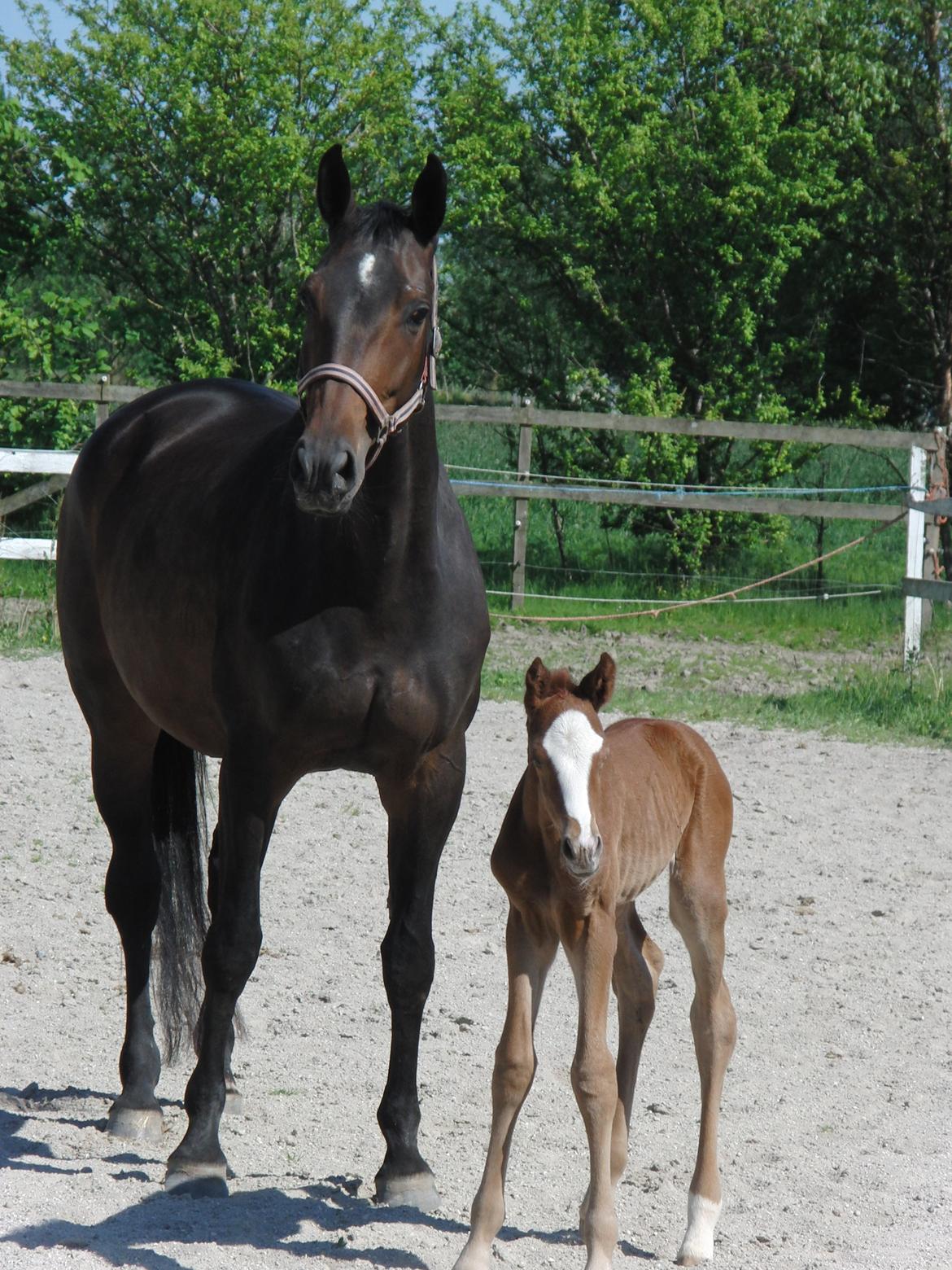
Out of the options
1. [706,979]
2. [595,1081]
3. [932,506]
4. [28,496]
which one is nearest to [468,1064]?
[706,979]

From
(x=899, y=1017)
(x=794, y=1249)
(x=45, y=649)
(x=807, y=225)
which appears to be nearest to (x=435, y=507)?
(x=794, y=1249)

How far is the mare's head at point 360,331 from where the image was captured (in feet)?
8.70

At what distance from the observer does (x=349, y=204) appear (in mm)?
3035

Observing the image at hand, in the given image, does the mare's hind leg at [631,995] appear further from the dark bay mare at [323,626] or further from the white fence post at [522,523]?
the white fence post at [522,523]

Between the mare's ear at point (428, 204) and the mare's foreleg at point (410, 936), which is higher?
the mare's ear at point (428, 204)

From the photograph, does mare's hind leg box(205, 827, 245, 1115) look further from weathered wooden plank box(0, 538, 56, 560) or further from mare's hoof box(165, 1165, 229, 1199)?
weathered wooden plank box(0, 538, 56, 560)

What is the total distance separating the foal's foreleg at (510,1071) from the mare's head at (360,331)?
38.8 inches

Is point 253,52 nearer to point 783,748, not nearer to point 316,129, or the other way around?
point 316,129

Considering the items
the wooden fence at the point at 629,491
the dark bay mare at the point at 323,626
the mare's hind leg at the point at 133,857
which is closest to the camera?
the dark bay mare at the point at 323,626

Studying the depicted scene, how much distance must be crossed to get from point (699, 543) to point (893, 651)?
2532 millimetres

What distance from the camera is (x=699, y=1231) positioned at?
9.91 feet

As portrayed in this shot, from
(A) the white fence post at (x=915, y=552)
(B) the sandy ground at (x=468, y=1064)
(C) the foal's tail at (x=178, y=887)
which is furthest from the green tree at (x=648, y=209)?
(C) the foal's tail at (x=178, y=887)

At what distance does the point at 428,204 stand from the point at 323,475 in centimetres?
A: 77

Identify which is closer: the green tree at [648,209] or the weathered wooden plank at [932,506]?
the weathered wooden plank at [932,506]
